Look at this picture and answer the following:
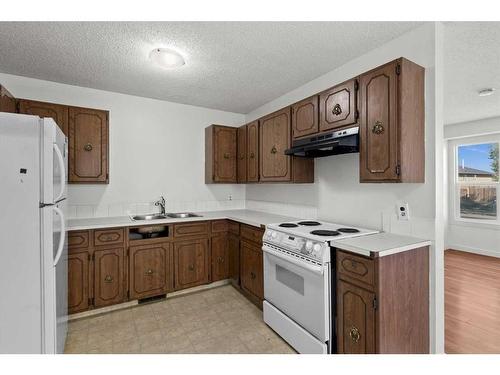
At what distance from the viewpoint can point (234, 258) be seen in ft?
9.96

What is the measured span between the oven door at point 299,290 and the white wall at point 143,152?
177cm

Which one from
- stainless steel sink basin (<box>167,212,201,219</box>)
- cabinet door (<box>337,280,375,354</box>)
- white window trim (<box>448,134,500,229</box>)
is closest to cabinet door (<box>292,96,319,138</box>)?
cabinet door (<box>337,280,375,354</box>)

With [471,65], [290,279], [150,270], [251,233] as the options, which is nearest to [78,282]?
[150,270]

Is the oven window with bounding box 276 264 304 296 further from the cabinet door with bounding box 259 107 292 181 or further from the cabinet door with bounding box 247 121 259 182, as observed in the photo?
the cabinet door with bounding box 247 121 259 182

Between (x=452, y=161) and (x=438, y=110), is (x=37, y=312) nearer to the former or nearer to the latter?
(x=438, y=110)

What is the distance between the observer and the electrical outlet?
184cm

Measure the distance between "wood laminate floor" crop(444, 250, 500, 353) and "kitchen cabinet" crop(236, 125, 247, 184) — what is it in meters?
2.63

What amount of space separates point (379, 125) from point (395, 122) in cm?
11

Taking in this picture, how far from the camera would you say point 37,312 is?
1.51 m

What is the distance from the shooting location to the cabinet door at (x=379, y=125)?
1.66 metres

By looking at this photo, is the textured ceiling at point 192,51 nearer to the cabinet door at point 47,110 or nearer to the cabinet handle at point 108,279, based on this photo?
the cabinet door at point 47,110

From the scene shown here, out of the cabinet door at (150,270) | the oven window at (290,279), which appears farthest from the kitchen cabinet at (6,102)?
the oven window at (290,279)

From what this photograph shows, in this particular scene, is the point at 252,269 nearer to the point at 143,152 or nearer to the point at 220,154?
the point at 220,154
